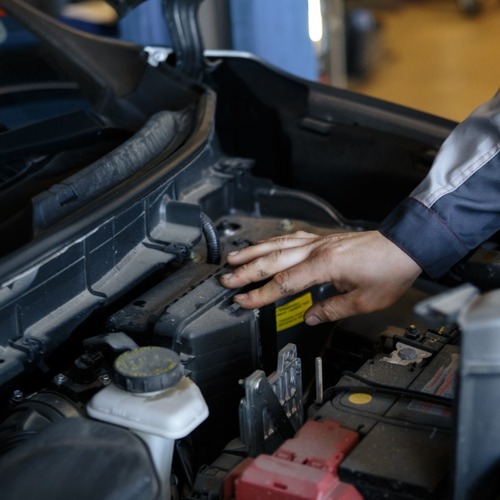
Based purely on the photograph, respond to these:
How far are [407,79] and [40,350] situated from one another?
4294 millimetres

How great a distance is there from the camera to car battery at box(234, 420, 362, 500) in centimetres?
111

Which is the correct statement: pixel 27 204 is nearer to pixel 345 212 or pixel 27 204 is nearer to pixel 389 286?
pixel 389 286

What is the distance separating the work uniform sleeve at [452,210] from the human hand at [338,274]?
3cm

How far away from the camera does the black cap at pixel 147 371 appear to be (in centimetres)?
119

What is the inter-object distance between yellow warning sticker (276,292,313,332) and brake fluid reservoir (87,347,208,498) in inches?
12.4

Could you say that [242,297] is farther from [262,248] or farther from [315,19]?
[315,19]

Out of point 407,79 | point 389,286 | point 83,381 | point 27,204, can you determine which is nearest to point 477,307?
point 389,286

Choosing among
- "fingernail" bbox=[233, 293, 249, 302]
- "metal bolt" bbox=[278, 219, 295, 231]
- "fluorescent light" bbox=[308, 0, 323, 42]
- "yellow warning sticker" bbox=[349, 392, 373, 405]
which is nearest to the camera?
"yellow warning sticker" bbox=[349, 392, 373, 405]

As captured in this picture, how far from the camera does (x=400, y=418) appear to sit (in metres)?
1.25

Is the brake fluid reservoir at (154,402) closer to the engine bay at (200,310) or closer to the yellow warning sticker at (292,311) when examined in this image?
the engine bay at (200,310)

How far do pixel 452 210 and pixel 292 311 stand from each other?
1.02 feet

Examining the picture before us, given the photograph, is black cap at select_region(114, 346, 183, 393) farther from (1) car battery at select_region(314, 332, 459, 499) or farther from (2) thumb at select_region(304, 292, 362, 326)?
(2) thumb at select_region(304, 292, 362, 326)

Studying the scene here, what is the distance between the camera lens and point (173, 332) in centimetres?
136

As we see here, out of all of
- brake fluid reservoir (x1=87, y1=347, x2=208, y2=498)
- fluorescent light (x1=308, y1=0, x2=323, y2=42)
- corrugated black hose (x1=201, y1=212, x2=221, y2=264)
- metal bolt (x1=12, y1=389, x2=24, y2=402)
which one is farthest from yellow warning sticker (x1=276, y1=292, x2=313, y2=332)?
fluorescent light (x1=308, y1=0, x2=323, y2=42)
